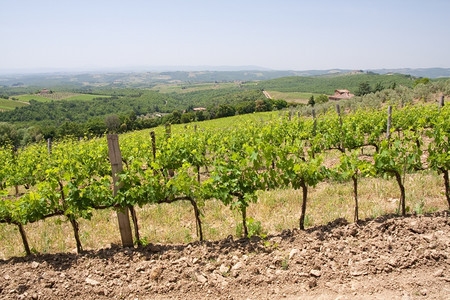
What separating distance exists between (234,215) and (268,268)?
213cm

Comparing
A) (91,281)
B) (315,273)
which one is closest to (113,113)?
(91,281)

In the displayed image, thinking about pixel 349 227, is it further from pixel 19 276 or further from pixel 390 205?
pixel 19 276

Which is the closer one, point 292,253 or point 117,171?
point 292,253

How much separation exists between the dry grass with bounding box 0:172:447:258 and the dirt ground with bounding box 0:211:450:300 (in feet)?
2.19

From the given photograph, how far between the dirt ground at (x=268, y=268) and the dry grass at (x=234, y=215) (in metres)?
0.67

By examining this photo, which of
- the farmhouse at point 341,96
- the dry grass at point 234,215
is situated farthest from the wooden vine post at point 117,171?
the farmhouse at point 341,96

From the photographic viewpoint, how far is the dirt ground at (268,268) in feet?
11.9

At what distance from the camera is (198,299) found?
3674 millimetres

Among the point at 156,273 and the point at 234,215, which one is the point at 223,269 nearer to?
the point at 156,273

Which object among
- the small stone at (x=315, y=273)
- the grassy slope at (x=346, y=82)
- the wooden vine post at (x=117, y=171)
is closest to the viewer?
the small stone at (x=315, y=273)

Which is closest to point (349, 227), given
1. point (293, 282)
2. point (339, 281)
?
point (339, 281)

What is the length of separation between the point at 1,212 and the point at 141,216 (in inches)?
107

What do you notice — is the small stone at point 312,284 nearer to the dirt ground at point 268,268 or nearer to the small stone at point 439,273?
the dirt ground at point 268,268

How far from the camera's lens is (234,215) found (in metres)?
6.11
